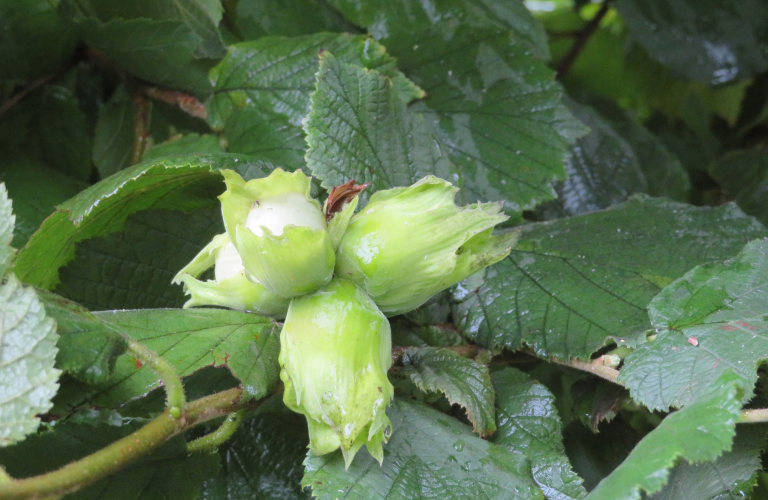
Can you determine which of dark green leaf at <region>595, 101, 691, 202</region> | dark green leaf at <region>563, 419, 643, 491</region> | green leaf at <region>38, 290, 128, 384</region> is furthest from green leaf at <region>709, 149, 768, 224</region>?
green leaf at <region>38, 290, 128, 384</region>

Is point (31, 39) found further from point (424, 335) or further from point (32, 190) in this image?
point (424, 335)

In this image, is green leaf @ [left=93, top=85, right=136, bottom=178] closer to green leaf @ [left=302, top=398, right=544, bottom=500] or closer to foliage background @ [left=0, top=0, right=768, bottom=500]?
foliage background @ [left=0, top=0, right=768, bottom=500]

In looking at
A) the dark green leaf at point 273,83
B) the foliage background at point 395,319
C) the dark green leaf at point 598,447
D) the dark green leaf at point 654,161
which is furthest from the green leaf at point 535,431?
the dark green leaf at point 654,161

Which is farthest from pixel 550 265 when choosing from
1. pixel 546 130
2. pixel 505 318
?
pixel 546 130

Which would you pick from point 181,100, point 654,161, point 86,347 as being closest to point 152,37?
point 181,100

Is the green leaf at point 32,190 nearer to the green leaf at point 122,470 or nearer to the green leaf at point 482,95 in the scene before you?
the green leaf at point 122,470

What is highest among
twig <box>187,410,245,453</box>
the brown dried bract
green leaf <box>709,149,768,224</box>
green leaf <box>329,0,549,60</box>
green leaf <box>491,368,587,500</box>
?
green leaf <box>329,0,549,60</box>
